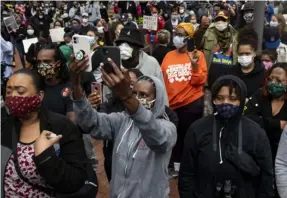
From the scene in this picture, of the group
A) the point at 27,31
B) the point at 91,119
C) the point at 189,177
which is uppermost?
the point at 91,119

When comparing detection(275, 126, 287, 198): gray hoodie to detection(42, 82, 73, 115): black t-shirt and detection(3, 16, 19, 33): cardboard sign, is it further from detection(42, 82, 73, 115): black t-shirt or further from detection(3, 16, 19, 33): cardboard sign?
detection(3, 16, 19, 33): cardboard sign

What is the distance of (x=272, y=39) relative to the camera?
21.4 feet

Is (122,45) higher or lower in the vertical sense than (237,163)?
higher

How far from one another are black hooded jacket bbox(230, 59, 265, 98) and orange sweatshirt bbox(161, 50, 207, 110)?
569 mm

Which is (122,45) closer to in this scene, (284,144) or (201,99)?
(201,99)

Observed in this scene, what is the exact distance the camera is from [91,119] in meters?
2.54

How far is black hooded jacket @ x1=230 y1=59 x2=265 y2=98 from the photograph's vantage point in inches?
164

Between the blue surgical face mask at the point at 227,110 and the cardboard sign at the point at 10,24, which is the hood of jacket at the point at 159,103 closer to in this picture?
the blue surgical face mask at the point at 227,110

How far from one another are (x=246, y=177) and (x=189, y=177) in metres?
0.37

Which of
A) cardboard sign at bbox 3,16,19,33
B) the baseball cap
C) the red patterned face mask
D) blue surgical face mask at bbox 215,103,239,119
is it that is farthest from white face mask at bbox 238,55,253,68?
cardboard sign at bbox 3,16,19,33

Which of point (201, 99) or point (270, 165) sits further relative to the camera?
point (201, 99)

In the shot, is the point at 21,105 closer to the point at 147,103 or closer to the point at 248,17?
the point at 147,103

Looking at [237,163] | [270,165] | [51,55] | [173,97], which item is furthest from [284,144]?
[173,97]

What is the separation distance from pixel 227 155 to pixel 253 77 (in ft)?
5.69
